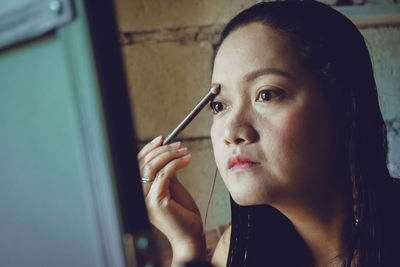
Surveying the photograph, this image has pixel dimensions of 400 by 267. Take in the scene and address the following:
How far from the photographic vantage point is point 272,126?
52 centimetres

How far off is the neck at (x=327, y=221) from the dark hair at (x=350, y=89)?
19 millimetres

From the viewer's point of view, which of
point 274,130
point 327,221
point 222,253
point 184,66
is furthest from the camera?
point 184,66

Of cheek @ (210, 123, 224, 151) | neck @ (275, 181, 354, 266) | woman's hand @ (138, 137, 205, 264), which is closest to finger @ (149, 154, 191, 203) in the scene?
woman's hand @ (138, 137, 205, 264)

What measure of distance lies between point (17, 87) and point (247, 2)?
0.82 metres

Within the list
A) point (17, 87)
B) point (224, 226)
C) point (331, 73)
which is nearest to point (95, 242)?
point (17, 87)

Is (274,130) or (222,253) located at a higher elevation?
(274,130)

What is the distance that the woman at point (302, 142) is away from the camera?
524 mm

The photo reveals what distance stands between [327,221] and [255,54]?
14.6 inches

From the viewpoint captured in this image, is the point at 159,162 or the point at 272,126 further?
the point at 159,162

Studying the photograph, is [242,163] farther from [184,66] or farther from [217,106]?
[184,66]

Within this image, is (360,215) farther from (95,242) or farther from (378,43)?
(378,43)

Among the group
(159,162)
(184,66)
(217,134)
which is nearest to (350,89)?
(217,134)

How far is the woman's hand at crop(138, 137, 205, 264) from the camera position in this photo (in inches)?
26.9

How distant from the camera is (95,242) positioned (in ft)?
1.04
